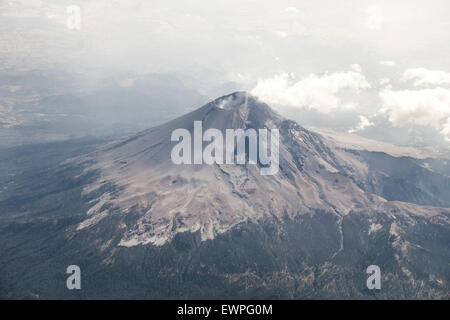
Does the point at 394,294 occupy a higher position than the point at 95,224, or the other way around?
the point at 95,224

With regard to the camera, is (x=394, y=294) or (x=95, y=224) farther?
(x=95, y=224)

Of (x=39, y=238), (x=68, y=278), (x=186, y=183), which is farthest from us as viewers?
(x=186, y=183)

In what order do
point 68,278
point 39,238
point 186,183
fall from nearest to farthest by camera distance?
point 68,278 < point 39,238 < point 186,183

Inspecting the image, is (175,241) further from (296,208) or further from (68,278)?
(296,208)

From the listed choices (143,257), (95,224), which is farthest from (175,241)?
(95,224)

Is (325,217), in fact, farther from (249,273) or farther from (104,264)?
(104,264)

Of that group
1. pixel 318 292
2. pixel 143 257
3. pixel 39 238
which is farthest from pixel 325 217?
pixel 39 238

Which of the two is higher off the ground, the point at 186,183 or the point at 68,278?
the point at 186,183

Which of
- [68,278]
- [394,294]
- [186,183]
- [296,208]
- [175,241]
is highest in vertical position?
[186,183]

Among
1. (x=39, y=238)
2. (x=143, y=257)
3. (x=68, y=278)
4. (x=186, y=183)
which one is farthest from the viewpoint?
(x=186, y=183)
